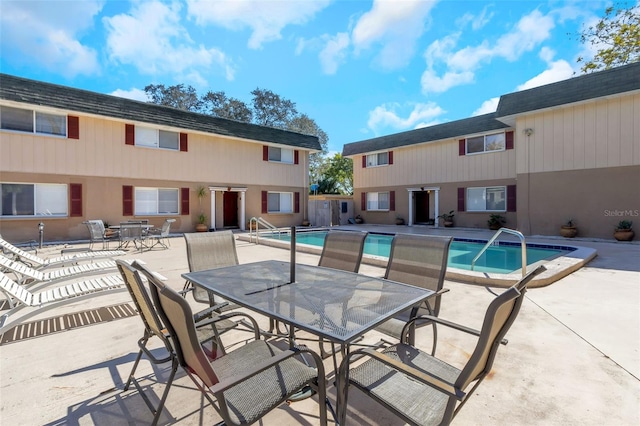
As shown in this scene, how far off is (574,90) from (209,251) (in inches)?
520

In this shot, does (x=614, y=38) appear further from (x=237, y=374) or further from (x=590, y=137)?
(x=237, y=374)

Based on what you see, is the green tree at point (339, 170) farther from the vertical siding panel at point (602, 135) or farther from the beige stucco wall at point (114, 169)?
the vertical siding panel at point (602, 135)

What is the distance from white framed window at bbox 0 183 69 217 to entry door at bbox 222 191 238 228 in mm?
6391

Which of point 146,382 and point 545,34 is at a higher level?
point 545,34

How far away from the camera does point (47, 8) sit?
30.9 feet

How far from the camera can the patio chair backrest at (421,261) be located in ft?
9.22

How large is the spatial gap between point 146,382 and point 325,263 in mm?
2117

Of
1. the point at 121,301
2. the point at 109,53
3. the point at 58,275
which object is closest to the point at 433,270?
the point at 121,301

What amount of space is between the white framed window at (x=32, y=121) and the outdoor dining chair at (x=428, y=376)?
45.8 ft

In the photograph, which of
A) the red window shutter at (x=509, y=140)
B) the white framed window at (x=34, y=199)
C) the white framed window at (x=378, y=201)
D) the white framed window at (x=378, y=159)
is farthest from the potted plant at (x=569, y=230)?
the white framed window at (x=34, y=199)

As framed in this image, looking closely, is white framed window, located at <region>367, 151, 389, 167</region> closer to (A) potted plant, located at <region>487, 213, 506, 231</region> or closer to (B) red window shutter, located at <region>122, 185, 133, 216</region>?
(A) potted plant, located at <region>487, 213, 506, 231</region>

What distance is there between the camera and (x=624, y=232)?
9.67 metres

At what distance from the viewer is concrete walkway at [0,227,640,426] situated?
75.6 inches

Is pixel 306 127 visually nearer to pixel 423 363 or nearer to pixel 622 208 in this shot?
pixel 622 208
